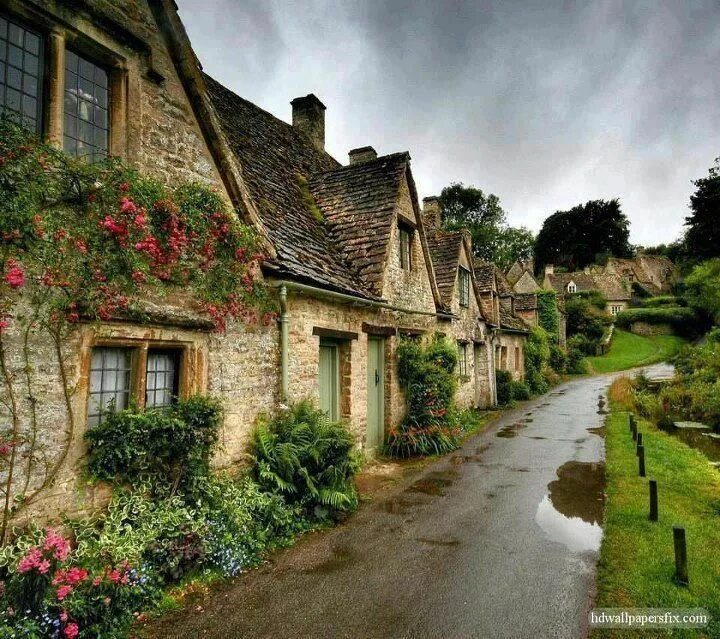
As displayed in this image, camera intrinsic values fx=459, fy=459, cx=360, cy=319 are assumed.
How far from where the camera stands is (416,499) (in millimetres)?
8047

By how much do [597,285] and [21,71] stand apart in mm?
67328

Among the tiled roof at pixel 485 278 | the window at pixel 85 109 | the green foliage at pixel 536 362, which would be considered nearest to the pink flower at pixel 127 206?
the window at pixel 85 109

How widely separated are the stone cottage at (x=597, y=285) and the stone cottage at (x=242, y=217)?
5424 cm

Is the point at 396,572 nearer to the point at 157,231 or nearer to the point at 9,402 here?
the point at 9,402

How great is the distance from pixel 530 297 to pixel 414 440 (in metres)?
25.7

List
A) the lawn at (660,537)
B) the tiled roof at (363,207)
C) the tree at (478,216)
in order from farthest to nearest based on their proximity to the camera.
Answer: the tree at (478,216) < the tiled roof at (363,207) < the lawn at (660,537)

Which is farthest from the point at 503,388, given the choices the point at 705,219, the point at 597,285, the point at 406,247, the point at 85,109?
the point at 597,285

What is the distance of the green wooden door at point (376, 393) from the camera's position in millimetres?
11047

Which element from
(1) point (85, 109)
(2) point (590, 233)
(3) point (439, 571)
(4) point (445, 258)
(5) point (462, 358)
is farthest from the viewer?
(2) point (590, 233)

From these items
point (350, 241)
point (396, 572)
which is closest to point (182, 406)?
point (396, 572)

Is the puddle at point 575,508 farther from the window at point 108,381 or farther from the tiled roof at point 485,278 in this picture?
the tiled roof at point 485,278

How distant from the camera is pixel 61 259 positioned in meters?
4.62

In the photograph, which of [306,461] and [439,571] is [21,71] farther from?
[439,571]

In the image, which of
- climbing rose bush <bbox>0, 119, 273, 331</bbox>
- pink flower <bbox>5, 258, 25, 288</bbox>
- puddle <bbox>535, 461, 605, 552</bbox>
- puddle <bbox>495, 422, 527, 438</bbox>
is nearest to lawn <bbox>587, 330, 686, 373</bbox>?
puddle <bbox>495, 422, 527, 438</bbox>
